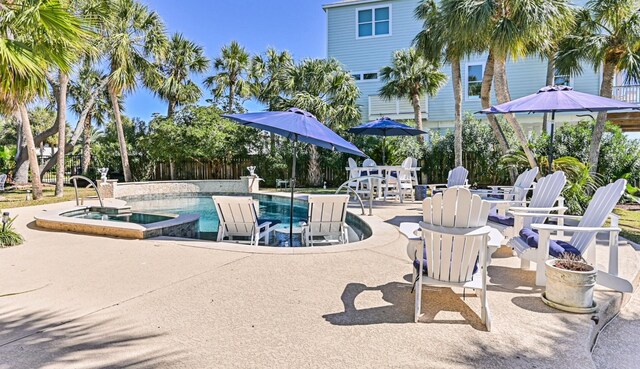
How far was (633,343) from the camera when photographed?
114 inches

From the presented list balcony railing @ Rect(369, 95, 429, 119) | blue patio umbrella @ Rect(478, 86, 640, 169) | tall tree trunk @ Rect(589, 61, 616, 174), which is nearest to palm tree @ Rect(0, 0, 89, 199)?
blue patio umbrella @ Rect(478, 86, 640, 169)

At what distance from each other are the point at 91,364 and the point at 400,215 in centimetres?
678

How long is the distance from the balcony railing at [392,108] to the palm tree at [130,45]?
1088 cm

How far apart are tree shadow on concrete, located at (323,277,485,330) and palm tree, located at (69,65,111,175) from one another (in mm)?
20441

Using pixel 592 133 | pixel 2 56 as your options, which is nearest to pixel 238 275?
pixel 2 56

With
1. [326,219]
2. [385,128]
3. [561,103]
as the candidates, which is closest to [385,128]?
[385,128]

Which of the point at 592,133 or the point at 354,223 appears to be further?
the point at 592,133

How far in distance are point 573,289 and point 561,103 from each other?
4143 millimetres

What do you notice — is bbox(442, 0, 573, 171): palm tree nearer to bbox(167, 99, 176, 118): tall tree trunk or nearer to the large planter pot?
the large planter pot

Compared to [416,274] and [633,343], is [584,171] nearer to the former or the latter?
[633,343]

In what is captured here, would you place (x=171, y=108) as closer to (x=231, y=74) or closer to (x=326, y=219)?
(x=231, y=74)

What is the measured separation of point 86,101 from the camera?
1984 cm

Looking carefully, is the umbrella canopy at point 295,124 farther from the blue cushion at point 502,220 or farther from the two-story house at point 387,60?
the two-story house at point 387,60

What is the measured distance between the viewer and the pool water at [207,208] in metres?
9.67
